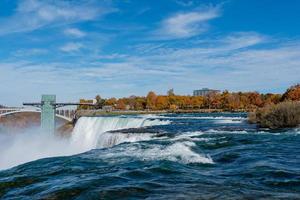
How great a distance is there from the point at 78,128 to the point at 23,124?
232 feet

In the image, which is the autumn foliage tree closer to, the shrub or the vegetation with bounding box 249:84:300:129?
the vegetation with bounding box 249:84:300:129

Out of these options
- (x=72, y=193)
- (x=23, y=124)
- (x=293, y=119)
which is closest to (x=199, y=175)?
(x=72, y=193)

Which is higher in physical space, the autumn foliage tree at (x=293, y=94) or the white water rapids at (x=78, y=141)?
the autumn foliage tree at (x=293, y=94)

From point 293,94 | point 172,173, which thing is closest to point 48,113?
point 172,173

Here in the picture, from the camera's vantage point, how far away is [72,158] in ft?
52.4

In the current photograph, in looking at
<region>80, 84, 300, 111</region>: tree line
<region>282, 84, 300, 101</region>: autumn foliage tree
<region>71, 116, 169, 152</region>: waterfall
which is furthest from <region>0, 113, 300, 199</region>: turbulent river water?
<region>80, 84, 300, 111</region>: tree line

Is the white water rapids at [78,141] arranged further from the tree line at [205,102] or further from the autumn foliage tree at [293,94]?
the tree line at [205,102]

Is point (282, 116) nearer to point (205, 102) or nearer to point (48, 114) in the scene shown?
point (48, 114)

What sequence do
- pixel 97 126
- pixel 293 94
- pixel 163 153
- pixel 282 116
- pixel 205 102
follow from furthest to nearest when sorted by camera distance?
pixel 205 102 → pixel 293 94 → pixel 97 126 → pixel 282 116 → pixel 163 153

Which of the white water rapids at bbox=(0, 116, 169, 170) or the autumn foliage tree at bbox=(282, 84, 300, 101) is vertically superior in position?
→ the autumn foliage tree at bbox=(282, 84, 300, 101)

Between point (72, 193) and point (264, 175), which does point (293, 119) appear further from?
point (72, 193)

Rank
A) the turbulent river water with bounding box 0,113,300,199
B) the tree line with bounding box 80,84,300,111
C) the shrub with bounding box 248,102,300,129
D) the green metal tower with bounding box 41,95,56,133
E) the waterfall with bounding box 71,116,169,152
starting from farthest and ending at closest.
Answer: the tree line with bounding box 80,84,300,111
the green metal tower with bounding box 41,95,56,133
the waterfall with bounding box 71,116,169,152
the shrub with bounding box 248,102,300,129
the turbulent river water with bounding box 0,113,300,199

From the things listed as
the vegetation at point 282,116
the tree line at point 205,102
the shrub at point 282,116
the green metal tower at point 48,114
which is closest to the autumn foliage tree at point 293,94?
the tree line at point 205,102

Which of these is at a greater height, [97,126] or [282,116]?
[282,116]
